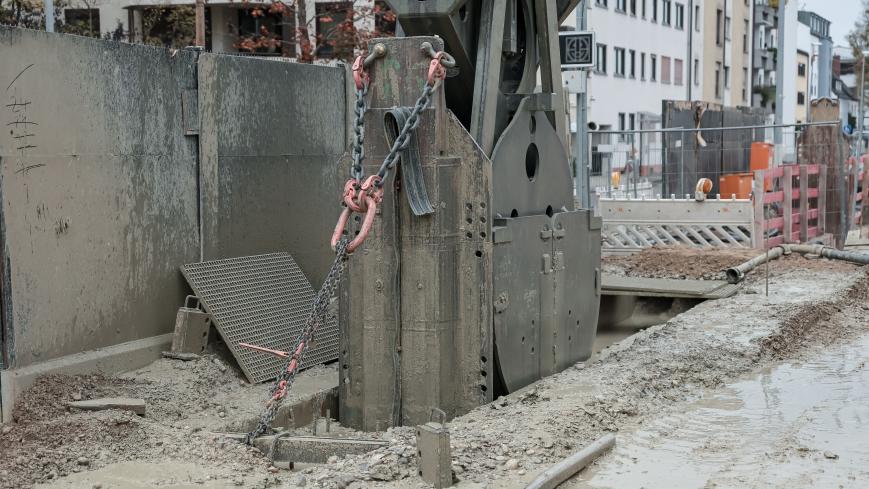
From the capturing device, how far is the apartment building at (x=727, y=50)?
66.6 meters

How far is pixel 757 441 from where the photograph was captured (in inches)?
274

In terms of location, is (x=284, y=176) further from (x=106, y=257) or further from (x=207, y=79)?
(x=106, y=257)

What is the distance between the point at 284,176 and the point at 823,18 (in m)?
111

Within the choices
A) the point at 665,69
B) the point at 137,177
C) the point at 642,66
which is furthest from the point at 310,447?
the point at 665,69

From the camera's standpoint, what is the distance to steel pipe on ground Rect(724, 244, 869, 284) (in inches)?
562

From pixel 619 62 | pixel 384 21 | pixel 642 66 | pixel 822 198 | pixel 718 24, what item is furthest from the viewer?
pixel 718 24

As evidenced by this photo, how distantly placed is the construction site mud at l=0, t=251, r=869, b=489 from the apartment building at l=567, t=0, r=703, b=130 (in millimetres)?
36224

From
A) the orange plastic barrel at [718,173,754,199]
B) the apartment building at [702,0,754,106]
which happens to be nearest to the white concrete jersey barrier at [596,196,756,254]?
the orange plastic barrel at [718,173,754,199]

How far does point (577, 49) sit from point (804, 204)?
6860 mm

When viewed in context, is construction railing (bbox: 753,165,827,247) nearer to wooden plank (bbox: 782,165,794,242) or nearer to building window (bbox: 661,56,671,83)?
wooden plank (bbox: 782,165,794,242)

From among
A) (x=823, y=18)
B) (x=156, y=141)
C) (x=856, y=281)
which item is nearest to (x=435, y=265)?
(x=156, y=141)

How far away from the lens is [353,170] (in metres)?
7.30

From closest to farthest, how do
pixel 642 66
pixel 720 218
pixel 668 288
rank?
1. pixel 668 288
2. pixel 720 218
3. pixel 642 66

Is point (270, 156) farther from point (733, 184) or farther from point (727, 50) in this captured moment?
point (727, 50)
